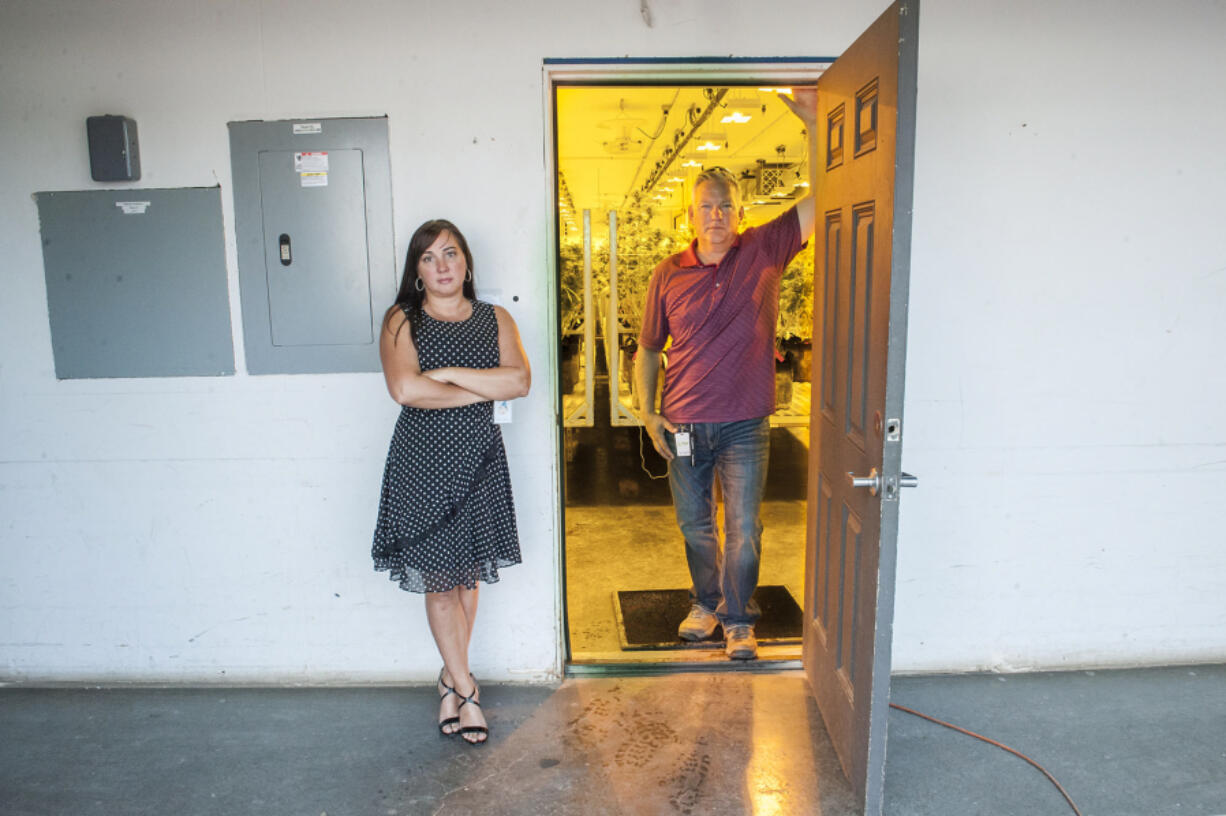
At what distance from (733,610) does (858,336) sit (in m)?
1.37

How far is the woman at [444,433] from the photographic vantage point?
8.21 ft

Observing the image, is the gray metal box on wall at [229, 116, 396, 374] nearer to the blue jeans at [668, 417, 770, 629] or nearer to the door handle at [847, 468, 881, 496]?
the blue jeans at [668, 417, 770, 629]

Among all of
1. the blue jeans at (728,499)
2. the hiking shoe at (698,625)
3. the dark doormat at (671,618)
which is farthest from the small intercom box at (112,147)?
the hiking shoe at (698,625)

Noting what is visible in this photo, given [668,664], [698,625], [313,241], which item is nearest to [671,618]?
[698,625]

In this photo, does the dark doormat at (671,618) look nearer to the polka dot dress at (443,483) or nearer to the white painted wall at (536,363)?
the white painted wall at (536,363)

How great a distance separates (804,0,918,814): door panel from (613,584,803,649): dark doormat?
2.04 feet

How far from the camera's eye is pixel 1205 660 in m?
3.06

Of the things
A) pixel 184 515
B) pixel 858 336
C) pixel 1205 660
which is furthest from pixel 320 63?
pixel 1205 660

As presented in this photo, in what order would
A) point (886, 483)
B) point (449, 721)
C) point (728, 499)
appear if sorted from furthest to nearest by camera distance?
point (728, 499)
point (449, 721)
point (886, 483)

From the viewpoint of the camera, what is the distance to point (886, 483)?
2.00 m

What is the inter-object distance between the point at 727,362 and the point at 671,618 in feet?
4.09

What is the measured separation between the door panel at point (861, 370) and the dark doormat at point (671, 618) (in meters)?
0.62

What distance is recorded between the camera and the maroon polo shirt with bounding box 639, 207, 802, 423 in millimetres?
3002

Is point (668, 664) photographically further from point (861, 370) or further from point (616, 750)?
point (861, 370)
